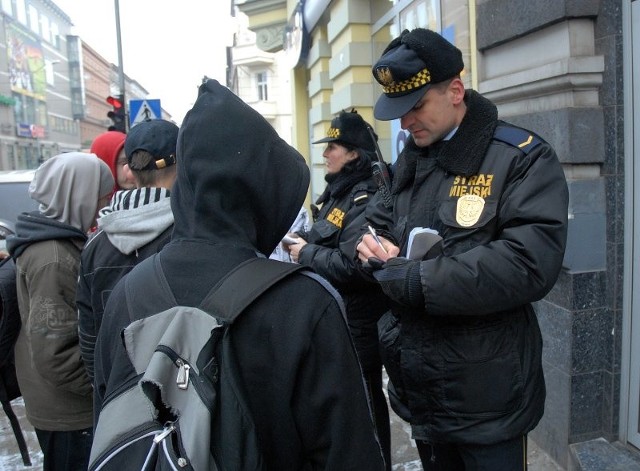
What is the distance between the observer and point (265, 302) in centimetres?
117

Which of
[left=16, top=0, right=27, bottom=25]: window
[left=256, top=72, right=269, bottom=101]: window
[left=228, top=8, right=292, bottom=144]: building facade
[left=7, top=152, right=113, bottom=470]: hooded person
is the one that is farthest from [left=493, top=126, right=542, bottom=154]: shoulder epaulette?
[left=16, top=0, right=27, bottom=25]: window

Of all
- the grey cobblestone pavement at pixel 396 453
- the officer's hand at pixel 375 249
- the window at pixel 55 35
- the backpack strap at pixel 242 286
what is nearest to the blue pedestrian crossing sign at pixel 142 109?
the grey cobblestone pavement at pixel 396 453

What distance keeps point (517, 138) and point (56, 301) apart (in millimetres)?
1875

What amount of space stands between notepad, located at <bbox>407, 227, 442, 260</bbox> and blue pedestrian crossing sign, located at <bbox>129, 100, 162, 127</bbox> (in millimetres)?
9103

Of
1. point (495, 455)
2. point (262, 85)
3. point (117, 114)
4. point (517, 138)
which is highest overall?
point (262, 85)

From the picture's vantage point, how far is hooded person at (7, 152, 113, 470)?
7.68 ft

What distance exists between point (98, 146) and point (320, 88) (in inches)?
251

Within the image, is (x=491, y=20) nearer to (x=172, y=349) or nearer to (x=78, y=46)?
(x=172, y=349)

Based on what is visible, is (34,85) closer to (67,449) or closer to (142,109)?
(142,109)

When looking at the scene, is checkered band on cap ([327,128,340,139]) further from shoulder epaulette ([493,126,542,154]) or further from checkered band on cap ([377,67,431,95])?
shoulder epaulette ([493,126,542,154])

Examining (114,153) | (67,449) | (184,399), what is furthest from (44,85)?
(184,399)

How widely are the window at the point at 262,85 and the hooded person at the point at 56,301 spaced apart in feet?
131

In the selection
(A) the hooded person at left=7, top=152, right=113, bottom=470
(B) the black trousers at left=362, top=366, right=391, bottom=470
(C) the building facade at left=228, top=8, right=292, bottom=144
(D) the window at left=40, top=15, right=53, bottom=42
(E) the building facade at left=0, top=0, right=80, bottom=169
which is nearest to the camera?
(A) the hooded person at left=7, top=152, right=113, bottom=470

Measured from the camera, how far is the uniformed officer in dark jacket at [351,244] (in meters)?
2.90
